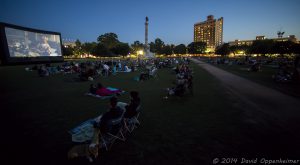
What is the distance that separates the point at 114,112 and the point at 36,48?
40.1m

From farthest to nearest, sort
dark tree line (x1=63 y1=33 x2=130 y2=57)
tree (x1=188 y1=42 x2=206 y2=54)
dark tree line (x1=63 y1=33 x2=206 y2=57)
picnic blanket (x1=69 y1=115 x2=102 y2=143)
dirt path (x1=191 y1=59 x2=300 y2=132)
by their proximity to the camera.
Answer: tree (x1=188 y1=42 x2=206 y2=54), dark tree line (x1=63 y1=33 x2=130 y2=57), dark tree line (x1=63 y1=33 x2=206 y2=57), dirt path (x1=191 y1=59 x2=300 y2=132), picnic blanket (x1=69 y1=115 x2=102 y2=143)

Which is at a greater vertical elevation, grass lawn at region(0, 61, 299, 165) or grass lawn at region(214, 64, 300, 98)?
grass lawn at region(214, 64, 300, 98)

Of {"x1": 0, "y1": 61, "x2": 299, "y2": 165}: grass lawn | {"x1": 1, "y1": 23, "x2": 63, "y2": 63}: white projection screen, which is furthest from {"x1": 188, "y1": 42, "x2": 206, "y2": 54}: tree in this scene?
{"x1": 0, "y1": 61, "x2": 299, "y2": 165}: grass lawn

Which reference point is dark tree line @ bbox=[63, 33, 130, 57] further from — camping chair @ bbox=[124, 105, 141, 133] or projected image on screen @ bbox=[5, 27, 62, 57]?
camping chair @ bbox=[124, 105, 141, 133]

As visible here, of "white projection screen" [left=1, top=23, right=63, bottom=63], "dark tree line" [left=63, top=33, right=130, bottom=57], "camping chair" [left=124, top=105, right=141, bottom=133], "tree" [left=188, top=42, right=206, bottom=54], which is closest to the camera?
"camping chair" [left=124, top=105, right=141, bottom=133]

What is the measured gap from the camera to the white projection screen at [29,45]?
94.9 ft

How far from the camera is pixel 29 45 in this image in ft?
110

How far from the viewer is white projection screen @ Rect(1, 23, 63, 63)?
28.9 metres

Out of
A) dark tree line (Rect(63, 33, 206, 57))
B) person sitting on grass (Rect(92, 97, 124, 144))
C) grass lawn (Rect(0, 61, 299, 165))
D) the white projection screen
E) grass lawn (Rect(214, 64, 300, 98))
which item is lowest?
grass lawn (Rect(0, 61, 299, 165))

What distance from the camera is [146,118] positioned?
21.8 feet

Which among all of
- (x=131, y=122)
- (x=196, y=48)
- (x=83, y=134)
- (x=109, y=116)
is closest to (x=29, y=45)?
(x=83, y=134)

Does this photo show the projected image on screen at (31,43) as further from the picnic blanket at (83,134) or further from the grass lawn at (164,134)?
the picnic blanket at (83,134)

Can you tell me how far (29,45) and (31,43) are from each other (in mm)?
791

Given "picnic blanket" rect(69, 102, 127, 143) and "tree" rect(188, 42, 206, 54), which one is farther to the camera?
"tree" rect(188, 42, 206, 54)
